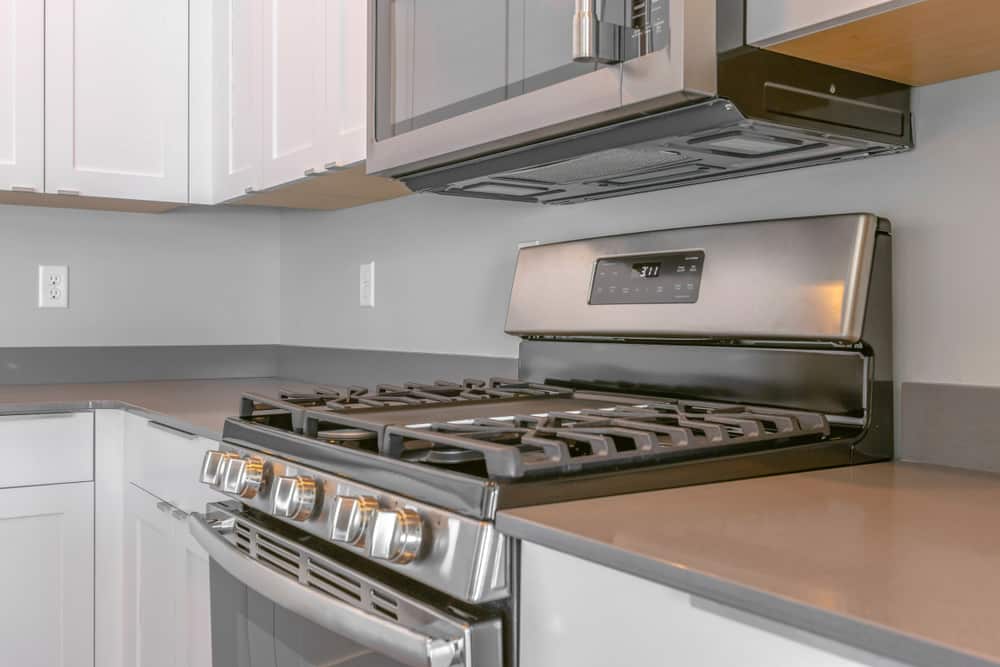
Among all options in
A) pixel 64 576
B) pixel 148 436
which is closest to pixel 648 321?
pixel 148 436

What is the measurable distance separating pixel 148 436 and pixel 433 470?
1.15 m

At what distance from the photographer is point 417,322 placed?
2.10m

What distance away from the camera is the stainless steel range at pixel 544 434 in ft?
2.72

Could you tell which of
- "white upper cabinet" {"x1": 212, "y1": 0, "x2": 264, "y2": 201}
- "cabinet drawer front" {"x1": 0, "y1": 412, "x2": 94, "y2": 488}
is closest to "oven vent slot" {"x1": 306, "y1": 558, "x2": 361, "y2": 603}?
"cabinet drawer front" {"x1": 0, "y1": 412, "x2": 94, "y2": 488}

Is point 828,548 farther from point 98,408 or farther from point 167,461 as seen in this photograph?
point 98,408

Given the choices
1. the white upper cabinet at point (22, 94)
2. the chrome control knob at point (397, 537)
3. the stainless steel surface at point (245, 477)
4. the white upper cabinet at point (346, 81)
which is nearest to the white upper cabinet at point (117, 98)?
the white upper cabinet at point (22, 94)

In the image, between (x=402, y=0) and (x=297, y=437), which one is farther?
(x=402, y=0)

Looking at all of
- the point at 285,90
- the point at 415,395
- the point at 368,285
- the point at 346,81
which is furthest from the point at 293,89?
the point at 415,395

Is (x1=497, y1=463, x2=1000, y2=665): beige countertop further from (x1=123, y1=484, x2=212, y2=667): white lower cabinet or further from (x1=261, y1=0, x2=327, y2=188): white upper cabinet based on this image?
(x1=261, y1=0, x2=327, y2=188): white upper cabinet

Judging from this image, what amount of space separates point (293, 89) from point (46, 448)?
884mm

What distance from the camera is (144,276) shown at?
8.43 ft

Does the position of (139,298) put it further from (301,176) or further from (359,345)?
(301,176)

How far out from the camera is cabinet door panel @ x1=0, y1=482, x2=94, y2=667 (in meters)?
1.86

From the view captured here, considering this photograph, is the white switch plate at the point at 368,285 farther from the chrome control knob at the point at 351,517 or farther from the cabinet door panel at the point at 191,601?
the chrome control knob at the point at 351,517
